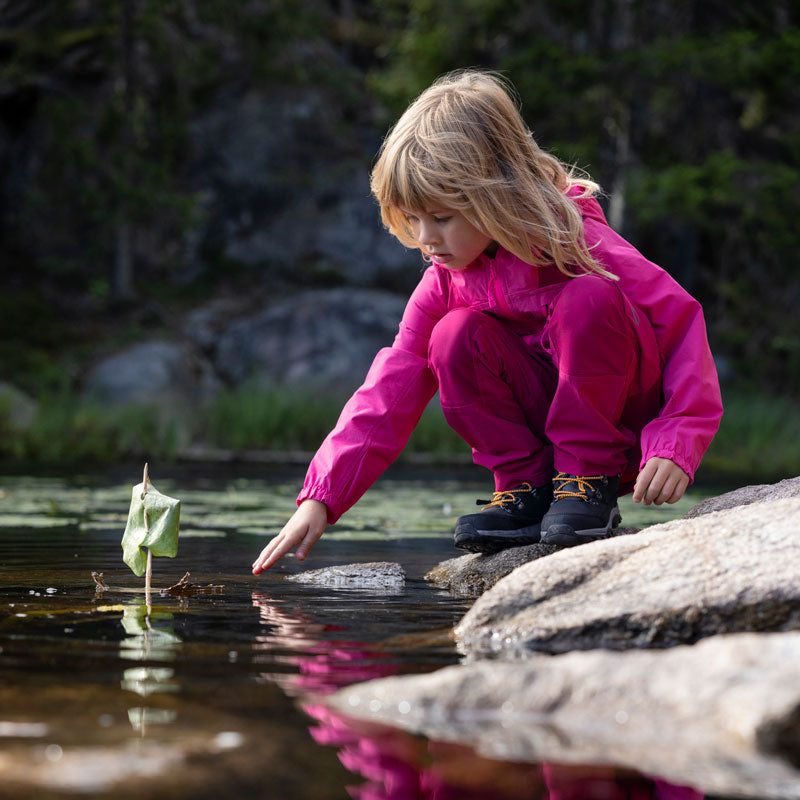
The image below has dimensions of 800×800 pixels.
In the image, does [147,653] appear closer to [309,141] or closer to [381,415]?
[381,415]

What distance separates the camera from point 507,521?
2.62 m

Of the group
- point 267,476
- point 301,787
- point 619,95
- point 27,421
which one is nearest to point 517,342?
point 301,787

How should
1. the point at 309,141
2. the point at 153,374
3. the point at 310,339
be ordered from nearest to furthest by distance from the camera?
the point at 153,374 < the point at 310,339 < the point at 309,141

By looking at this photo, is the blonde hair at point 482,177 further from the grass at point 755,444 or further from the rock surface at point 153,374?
the rock surface at point 153,374

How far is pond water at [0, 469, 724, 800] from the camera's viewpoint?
1066mm

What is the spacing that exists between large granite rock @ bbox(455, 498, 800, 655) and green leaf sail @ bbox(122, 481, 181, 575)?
633mm

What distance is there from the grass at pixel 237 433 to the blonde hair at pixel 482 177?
6.03 meters

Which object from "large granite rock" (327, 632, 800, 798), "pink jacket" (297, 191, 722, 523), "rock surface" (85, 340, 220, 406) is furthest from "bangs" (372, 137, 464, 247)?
"rock surface" (85, 340, 220, 406)

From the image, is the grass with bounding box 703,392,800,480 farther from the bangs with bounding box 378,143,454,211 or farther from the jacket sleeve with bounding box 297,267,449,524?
the bangs with bounding box 378,143,454,211

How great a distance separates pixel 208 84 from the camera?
50.0 feet

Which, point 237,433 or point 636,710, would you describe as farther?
point 237,433

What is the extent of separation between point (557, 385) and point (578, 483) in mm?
270

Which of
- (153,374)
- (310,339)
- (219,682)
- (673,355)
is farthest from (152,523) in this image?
(310,339)

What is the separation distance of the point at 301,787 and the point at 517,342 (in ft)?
5.69
